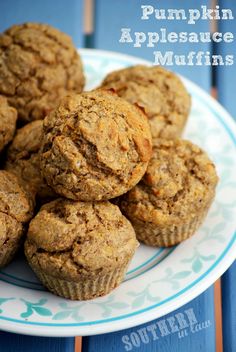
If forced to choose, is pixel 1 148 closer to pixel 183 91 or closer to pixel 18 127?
pixel 18 127

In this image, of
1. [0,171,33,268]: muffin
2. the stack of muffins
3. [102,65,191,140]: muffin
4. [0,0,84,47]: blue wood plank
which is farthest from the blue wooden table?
[0,171,33,268]: muffin

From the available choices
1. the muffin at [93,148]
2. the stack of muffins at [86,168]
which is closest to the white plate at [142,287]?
the stack of muffins at [86,168]

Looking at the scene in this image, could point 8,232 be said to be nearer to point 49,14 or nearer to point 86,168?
point 86,168

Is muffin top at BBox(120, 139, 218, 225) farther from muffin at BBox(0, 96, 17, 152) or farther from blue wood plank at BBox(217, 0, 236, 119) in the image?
blue wood plank at BBox(217, 0, 236, 119)

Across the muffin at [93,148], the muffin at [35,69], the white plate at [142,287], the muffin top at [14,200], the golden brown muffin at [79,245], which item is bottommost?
the white plate at [142,287]

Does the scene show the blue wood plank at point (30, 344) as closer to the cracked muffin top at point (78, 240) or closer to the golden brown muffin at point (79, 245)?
the golden brown muffin at point (79, 245)

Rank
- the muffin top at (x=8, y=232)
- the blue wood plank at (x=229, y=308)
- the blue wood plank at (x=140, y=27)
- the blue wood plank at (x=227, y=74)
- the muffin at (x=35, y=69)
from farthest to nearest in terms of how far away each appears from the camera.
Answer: the blue wood plank at (x=140, y=27) → the blue wood plank at (x=227, y=74) → the muffin at (x=35, y=69) → the blue wood plank at (x=229, y=308) → the muffin top at (x=8, y=232)
